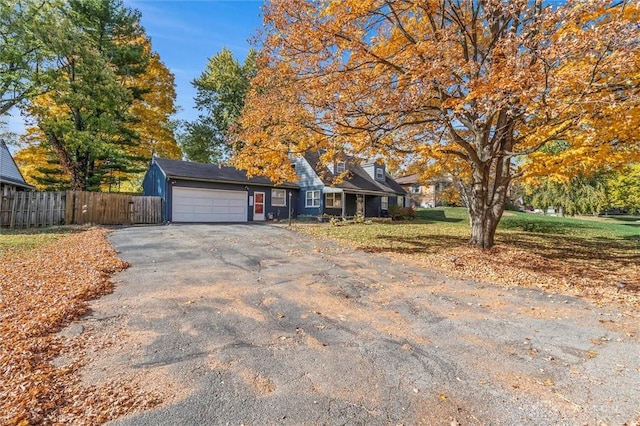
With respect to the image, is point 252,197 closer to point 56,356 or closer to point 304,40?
point 304,40

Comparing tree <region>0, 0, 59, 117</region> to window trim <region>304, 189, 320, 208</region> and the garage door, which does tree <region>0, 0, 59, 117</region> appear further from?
window trim <region>304, 189, 320, 208</region>

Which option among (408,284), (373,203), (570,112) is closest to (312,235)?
(408,284)

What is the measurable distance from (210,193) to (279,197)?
508 cm

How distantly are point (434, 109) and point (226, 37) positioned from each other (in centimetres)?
807

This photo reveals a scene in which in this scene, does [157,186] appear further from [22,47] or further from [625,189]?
[625,189]

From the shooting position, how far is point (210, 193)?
19.4 meters

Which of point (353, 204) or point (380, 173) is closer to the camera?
point (353, 204)

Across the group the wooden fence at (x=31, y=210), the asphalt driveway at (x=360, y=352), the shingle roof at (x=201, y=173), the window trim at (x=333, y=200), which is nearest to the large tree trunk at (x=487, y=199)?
the asphalt driveway at (x=360, y=352)

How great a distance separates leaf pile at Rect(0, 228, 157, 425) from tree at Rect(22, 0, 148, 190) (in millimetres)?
13807

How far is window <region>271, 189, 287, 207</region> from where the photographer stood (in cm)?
2233

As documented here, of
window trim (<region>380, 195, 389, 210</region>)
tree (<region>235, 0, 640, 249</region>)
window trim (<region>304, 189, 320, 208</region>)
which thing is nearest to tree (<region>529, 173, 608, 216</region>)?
window trim (<region>380, 195, 389, 210</region>)

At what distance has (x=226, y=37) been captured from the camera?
11.7m

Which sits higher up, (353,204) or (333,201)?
(333,201)

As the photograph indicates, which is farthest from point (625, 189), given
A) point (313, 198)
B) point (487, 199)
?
point (487, 199)
